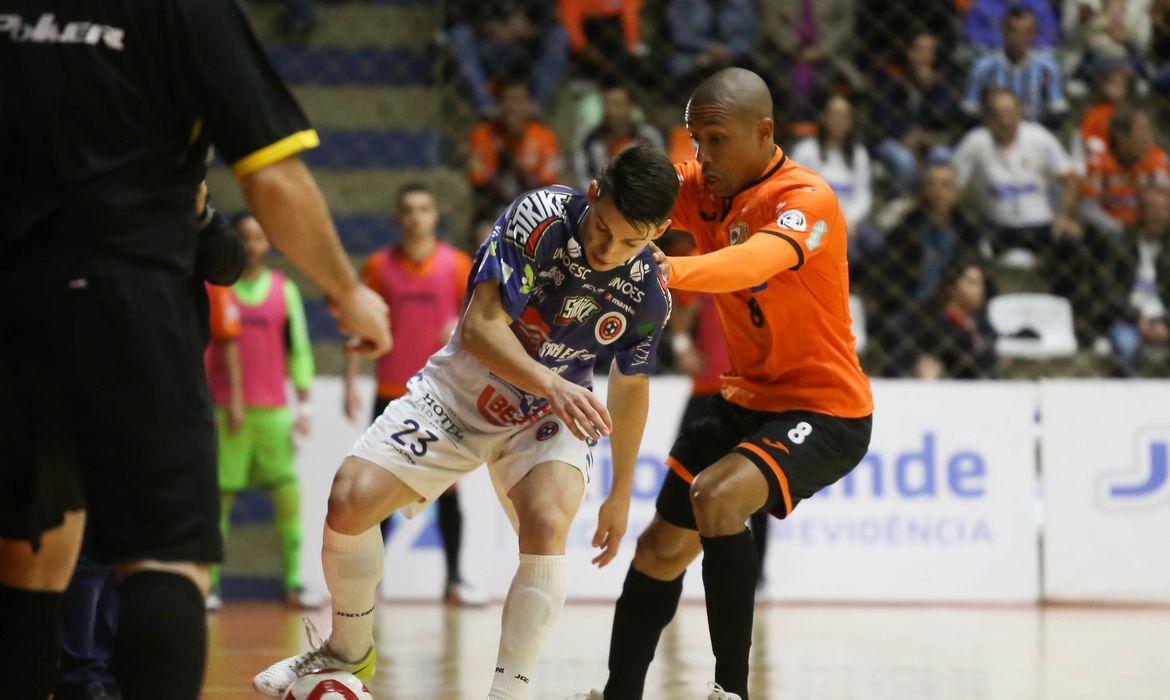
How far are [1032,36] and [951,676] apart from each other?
20.1ft

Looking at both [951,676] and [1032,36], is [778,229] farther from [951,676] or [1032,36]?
[1032,36]

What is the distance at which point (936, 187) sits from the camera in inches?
376

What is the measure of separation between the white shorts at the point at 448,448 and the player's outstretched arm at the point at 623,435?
0.30 ft

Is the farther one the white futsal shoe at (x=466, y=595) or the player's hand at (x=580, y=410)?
the white futsal shoe at (x=466, y=595)

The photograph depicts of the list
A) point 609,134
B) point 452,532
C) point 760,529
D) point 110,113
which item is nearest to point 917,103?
point 609,134

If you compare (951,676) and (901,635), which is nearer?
(951,676)

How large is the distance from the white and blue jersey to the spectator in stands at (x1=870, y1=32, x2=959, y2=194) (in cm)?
623

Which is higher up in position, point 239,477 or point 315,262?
point 315,262

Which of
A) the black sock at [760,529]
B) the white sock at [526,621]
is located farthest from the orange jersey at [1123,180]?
the white sock at [526,621]

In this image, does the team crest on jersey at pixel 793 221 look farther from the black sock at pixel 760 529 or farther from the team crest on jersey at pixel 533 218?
the black sock at pixel 760 529

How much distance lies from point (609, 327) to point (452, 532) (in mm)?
→ 4072

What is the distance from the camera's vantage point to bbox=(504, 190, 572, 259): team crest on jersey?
3949 millimetres

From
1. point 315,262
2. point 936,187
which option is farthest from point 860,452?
point 936,187

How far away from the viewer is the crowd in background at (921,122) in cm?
954
